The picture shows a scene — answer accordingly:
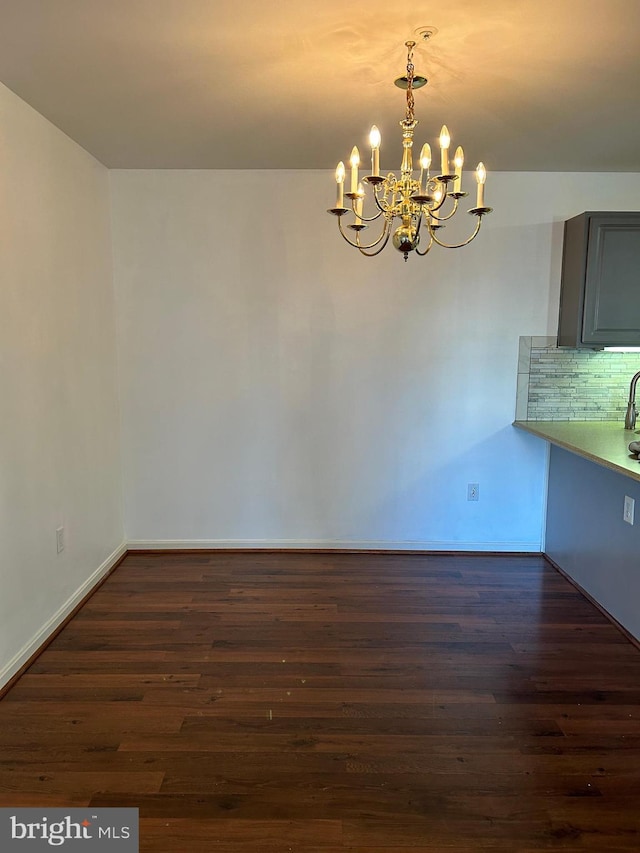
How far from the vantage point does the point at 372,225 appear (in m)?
3.45

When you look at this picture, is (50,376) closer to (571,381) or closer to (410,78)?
(410,78)

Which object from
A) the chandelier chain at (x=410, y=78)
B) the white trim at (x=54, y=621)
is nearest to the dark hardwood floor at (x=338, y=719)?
the white trim at (x=54, y=621)

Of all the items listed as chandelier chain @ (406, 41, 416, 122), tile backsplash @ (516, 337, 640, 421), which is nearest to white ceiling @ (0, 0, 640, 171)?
chandelier chain @ (406, 41, 416, 122)

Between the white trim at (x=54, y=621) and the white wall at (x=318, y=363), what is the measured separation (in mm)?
362

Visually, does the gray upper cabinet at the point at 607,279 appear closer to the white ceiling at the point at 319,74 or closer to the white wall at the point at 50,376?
the white ceiling at the point at 319,74

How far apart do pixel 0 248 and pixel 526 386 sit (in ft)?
9.99

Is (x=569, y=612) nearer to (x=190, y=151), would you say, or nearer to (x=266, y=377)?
(x=266, y=377)

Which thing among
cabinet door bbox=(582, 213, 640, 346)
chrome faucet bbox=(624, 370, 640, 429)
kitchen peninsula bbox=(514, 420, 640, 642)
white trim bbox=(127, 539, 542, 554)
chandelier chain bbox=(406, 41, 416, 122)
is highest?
chandelier chain bbox=(406, 41, 416, 122)

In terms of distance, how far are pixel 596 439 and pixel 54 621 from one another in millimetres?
2998

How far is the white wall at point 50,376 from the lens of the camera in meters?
2.35

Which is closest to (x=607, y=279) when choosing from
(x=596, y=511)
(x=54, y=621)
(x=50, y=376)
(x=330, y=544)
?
(x=596, y=511)

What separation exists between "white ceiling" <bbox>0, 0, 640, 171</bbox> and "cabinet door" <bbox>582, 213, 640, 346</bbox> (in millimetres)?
388

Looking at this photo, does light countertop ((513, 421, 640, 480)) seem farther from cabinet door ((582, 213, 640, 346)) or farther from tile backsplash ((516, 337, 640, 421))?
cabinet door ((582, 213, 640, 346))

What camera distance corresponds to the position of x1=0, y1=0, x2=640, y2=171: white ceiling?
174 centimetres
